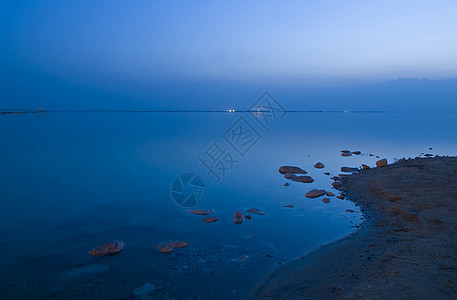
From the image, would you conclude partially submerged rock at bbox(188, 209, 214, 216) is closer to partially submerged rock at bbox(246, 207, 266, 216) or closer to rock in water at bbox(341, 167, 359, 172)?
partially submerged rock at bbox(246, 207, 266, 216)

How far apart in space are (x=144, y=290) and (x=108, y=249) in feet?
6.95

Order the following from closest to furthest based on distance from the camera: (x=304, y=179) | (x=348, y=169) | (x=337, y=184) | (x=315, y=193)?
(x=315, y=193)
(x=337, y=184)
(x=304, y=179)
(x=348, y=169)

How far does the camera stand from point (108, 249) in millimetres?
7125

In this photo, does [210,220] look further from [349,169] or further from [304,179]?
[349,169]

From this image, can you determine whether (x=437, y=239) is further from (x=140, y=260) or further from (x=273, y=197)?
(x=140, y=260)

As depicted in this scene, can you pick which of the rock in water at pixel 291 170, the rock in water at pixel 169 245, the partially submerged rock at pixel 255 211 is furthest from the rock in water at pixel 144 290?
the rock in water at pixel 291 170

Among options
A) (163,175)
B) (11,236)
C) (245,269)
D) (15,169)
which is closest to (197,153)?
(163,175)

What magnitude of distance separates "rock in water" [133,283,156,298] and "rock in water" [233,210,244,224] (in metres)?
4.12

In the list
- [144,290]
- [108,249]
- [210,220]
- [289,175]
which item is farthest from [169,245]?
[289,175]

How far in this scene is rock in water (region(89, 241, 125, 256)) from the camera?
22.9 feet

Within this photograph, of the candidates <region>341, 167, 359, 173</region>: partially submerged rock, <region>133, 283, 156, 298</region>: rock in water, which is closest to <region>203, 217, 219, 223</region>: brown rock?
<region>133, 283, 156, 298</region>: rock in water
